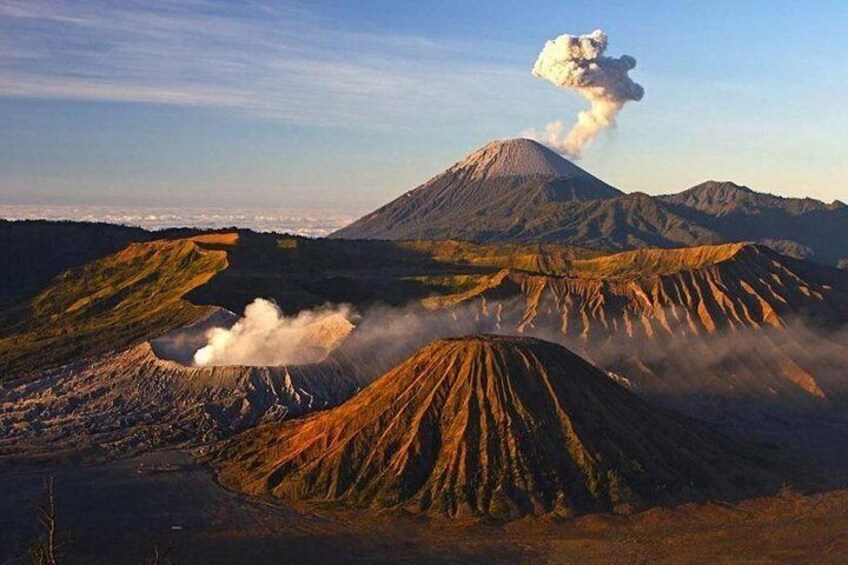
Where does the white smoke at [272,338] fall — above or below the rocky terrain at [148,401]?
above

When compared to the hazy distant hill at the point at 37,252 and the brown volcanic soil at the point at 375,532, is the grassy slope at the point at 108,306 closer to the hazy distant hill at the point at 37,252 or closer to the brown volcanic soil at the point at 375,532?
the hazy distant hill at the point at 37,252

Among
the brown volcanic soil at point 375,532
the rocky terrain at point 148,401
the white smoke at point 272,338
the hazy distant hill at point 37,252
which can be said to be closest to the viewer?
the brown volcanic soil at point 375,532

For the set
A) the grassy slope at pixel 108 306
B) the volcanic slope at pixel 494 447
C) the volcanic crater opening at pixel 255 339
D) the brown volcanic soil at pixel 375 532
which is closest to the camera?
the brown volcanic soil at pixel 375 532

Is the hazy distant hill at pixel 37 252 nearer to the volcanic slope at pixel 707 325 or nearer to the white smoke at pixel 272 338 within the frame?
the white smoke at pixel 272 338

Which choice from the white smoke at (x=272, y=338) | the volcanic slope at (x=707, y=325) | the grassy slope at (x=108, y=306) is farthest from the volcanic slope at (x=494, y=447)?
the grassy slope at (x=108, y=306)

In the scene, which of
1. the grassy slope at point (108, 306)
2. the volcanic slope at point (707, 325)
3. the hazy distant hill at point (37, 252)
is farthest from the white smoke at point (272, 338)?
the hazy distant hill at point (37, 252)

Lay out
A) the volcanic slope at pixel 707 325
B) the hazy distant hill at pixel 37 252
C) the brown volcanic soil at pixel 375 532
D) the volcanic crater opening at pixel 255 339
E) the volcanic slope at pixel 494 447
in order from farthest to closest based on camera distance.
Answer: the hazy distant hill at pixel 37 252
the volcanic slope at pixel 707 325
the volcanic crater opening at pixel 255 339
the volcanic slope at pixel 494 447
the brown volcanic soil at pixel 375 532

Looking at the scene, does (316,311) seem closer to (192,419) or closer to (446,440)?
(192,419)

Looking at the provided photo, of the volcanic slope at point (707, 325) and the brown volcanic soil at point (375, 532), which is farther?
the volcanic slope at point (707, 325)

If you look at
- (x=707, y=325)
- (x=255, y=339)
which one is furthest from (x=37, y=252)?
(x=707, y=325)
